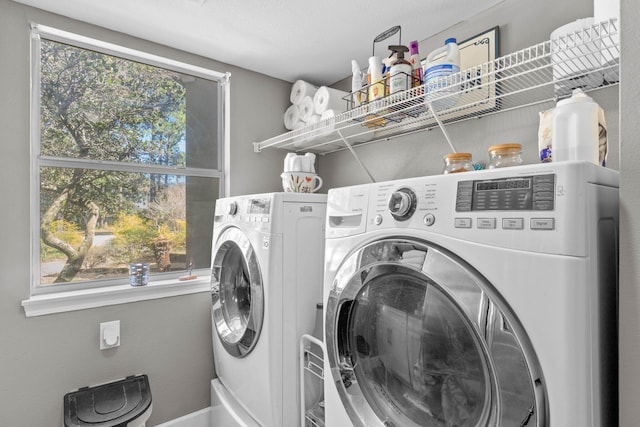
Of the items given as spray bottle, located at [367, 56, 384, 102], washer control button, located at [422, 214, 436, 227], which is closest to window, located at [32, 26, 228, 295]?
spray bottle, located at [367, 56, 384, 102]

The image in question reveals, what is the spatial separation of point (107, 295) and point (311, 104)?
5.26 feet

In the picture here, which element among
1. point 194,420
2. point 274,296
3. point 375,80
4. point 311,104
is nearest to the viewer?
point 274,296

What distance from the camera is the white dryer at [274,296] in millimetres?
1397

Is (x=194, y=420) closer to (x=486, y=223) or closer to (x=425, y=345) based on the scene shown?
(x=425, y=345)

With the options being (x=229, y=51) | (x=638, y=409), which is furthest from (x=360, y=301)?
(x=229, y=51)

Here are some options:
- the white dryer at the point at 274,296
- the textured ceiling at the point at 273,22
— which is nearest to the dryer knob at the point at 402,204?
the white dryer at the point at 274,296

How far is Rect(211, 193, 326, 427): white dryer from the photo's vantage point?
4.58 ft

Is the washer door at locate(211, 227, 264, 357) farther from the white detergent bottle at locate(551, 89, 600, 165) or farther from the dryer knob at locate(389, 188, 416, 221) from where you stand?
the white detergent bottle at locate(551, 89, 600, 165)

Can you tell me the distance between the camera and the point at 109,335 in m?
1.76

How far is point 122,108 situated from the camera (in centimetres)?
194

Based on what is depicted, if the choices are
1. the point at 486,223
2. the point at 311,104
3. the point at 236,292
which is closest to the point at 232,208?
the point at 236,292

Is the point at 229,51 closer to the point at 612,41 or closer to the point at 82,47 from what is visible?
the point at 82,47

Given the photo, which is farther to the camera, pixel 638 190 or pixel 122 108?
pixel 122 108

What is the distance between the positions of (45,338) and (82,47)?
151 cm
